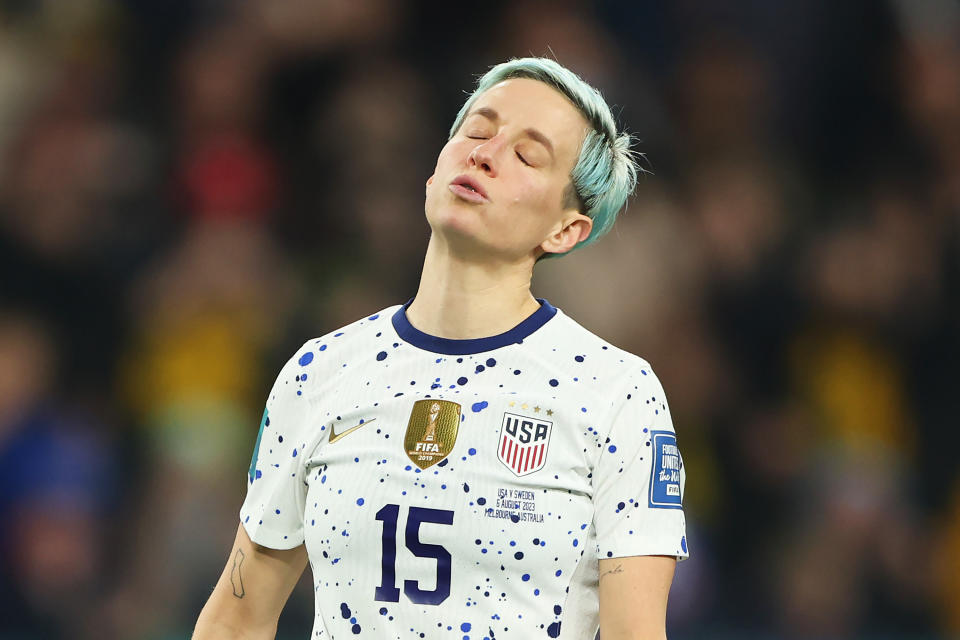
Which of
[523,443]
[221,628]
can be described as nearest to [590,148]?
[523,443]

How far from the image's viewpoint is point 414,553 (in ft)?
8.43

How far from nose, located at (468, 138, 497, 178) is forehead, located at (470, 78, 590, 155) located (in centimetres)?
12

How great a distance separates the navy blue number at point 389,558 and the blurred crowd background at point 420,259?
266 cm

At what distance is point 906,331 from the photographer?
625 cm

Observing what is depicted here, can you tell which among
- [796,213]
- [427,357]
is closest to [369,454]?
[427,357]

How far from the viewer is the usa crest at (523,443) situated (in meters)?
2.61

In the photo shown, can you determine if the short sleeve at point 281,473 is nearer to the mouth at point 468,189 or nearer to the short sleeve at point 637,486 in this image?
the mouth at point 468,189

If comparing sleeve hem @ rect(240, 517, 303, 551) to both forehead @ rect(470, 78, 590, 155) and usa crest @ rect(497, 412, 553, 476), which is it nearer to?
usa crest @ rect(497, 412, 553, 476)

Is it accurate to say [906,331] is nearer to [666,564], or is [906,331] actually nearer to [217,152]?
[217,152]

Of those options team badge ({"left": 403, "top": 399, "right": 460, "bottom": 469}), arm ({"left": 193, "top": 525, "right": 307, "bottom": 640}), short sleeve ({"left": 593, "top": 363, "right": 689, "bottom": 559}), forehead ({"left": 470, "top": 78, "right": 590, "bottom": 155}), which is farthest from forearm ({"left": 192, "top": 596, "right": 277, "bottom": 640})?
forehead ({"left": 470, "top": 78, "right": 590, "bottom": 155})

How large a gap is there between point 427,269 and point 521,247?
0.75 feet

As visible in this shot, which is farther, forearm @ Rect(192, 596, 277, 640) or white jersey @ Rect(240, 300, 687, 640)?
forearm @ Rect(192, 596, 277, 640)

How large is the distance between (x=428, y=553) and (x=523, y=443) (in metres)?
0.30

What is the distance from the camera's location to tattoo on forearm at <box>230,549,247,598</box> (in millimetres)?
2879
